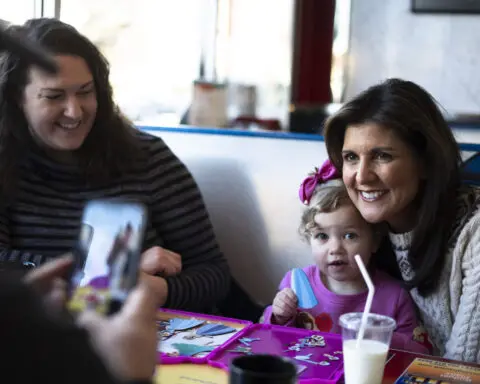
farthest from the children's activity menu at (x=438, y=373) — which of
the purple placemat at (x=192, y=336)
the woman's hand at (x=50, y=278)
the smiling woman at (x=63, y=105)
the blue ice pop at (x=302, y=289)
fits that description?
the smiling woman at (x=63, y=105)

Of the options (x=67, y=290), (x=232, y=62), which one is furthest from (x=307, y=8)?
(x=67, y=290)

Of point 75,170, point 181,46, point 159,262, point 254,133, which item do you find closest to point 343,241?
point 159,262

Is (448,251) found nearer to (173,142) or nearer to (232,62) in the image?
(173,142)

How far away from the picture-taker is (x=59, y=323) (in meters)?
0.54

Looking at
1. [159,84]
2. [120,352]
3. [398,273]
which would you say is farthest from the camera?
[159,84]

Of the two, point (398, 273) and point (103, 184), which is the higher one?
point (103, 184)

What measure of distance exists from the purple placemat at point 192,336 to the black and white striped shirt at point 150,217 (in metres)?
0.28

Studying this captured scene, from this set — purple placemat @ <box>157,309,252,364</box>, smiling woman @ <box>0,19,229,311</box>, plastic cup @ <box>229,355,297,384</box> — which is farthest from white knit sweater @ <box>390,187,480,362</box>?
plastic cup @ <box>229,355,297,384</box>

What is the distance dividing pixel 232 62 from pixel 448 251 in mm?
2817

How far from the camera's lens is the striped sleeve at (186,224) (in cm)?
187

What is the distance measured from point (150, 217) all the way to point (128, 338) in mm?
1220

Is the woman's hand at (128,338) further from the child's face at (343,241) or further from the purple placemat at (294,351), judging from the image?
the child's face at (343,241)

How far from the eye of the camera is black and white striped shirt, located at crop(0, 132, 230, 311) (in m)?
1.80

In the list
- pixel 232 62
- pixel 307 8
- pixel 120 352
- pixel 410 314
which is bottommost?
Result: pixel 410 314
